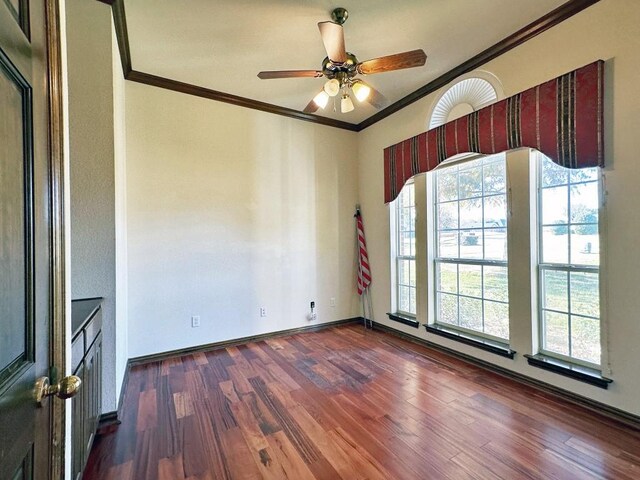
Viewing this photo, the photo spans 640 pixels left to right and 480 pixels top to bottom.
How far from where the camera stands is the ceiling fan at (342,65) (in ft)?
6.66

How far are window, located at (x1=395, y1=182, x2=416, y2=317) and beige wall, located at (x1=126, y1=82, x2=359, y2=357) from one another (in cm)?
75

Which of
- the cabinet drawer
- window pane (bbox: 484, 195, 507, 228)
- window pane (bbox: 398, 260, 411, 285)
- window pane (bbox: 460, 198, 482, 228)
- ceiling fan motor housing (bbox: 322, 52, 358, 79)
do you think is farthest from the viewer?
window pane (bbox: 398, 260, 411, 285)

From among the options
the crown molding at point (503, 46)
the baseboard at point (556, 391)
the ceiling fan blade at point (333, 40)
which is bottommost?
the baseboard at point (556, 391)

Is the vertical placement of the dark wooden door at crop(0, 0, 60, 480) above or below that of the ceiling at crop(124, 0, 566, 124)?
below

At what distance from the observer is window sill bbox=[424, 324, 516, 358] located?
2707mm

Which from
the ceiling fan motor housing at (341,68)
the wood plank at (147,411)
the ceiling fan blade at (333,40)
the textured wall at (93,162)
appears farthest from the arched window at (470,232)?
the textured wall at (93,162)

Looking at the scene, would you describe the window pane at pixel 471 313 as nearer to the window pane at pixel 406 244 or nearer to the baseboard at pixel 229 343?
the window pane at pixel 406 244

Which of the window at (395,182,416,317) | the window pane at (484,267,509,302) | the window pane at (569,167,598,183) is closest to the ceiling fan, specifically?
the window pane at (569,167,598,183)

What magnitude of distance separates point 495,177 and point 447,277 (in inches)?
45.1

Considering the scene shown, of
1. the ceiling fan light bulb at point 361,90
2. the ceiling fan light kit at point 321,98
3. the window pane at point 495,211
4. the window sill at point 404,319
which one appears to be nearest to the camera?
the ceiling fan light bulb at point 361,90

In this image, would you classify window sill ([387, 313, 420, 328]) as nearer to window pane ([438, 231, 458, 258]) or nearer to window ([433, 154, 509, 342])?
window ([433, 154, 509, 342])

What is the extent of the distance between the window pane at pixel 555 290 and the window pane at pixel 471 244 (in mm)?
591

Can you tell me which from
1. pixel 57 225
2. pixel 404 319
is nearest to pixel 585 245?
pixel 404 319

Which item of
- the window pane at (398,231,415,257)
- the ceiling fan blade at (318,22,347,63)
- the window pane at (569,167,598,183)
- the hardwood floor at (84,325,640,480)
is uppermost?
the ceiling fan blade at (318,22,347,63)
